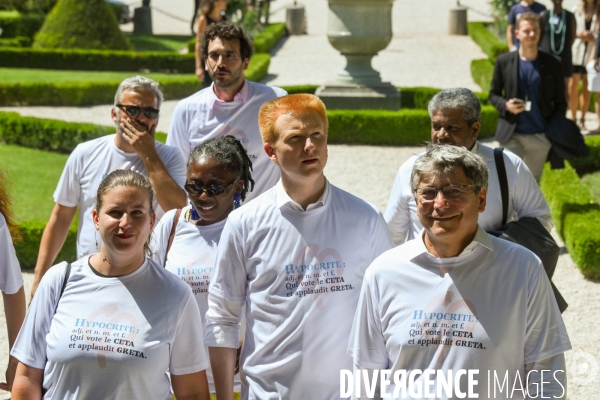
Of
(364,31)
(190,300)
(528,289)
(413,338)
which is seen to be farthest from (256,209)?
(364,31)

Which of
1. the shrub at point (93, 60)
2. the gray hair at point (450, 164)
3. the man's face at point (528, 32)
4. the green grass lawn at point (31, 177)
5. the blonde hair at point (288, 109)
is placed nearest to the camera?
the gray hair at point (450, 164)

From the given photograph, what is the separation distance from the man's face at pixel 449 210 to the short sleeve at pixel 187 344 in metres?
0.80

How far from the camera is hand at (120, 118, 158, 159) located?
4.35 meters

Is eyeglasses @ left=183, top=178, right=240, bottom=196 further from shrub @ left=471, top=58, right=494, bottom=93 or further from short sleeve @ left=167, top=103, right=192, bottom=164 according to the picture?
shrub @ left=471, top=58, right=494, bottom=93

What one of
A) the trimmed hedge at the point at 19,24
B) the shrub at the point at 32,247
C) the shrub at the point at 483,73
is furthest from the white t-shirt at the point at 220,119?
the trimmed hedge at the point at 19,24

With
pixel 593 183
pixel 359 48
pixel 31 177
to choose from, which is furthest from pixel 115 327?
pixel 359 48

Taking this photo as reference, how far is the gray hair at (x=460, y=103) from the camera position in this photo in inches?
157

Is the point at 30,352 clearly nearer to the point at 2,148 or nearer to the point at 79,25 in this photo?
the point at 2,148

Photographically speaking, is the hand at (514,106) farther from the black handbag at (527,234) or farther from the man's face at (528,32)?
the black handbag at (527,234)

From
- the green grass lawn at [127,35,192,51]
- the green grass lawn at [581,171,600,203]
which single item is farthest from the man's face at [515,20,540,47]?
the green grass lawn at [127,35,192,51]

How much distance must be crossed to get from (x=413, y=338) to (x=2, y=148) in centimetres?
986

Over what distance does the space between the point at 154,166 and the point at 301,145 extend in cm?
149

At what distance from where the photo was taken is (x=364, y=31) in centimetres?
1293

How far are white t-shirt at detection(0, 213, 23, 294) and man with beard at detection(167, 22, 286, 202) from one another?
1.46m
